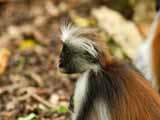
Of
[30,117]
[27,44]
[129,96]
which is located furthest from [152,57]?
[129,96]

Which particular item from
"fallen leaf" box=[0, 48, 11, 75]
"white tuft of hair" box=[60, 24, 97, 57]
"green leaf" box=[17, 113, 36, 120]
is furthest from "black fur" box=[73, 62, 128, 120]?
"fallen leaf" box=[0, 48, 11, 75]

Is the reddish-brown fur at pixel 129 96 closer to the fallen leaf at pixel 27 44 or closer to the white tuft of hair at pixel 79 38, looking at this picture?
the white tuft of hair at pixel 79 38

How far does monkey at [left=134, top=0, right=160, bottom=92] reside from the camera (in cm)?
873

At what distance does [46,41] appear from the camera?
10125 mm

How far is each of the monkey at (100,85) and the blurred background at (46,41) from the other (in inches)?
65.3

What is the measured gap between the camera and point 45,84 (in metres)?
8.74

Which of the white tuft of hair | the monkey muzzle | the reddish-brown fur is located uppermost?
the white tuft of hair

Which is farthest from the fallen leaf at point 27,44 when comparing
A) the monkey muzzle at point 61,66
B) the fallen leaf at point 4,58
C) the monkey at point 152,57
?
the monkey muzzle at point 61,66

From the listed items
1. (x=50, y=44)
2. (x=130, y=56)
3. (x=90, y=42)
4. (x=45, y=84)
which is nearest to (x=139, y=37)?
(x=130, y=56)

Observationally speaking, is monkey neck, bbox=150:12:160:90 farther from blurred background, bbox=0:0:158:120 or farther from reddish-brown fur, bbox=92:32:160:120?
reddish-brown fur, bbox=92:32:160:120

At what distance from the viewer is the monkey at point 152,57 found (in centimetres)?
873

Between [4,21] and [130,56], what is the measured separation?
8.31 feet

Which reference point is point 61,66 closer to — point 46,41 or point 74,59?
point 74,59

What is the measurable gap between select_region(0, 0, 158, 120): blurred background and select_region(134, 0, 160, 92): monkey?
465 millimetres
